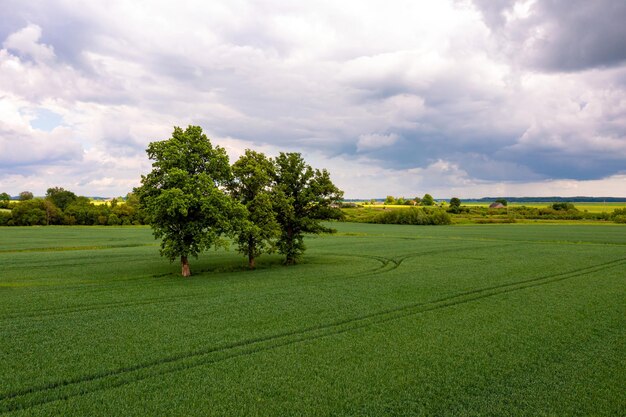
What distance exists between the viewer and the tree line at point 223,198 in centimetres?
2997

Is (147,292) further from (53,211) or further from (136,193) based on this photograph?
(53,211)

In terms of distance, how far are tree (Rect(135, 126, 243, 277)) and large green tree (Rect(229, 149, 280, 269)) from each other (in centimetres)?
275

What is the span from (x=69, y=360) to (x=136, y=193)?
62.9 feet

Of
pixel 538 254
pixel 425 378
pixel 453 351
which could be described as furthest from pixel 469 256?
pixel 425 378

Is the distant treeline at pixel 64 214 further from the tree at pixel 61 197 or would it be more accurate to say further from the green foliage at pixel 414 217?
the green foliage at pixel 414 217

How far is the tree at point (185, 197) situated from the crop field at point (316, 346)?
3.37 m

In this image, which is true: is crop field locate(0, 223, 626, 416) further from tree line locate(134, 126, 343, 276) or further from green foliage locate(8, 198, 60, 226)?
green foliage locate(8, 198, 60, 226)

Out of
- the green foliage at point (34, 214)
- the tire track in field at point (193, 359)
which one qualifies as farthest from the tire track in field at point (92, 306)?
the green foliage at point (34, 214)

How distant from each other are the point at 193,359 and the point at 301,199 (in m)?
26.5

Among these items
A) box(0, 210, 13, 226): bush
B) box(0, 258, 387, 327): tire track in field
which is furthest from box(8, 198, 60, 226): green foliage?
box(0, 258, 387, 327): tire track in field

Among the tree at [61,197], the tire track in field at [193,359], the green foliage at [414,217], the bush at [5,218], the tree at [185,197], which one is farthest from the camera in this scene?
the tree at [61,197]

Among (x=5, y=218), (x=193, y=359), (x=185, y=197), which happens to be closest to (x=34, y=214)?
(x=5, y=218)

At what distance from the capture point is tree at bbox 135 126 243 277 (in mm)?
29609

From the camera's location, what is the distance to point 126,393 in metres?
11.0
